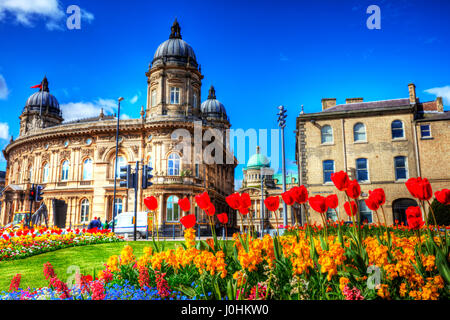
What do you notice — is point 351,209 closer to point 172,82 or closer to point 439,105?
point 439,105

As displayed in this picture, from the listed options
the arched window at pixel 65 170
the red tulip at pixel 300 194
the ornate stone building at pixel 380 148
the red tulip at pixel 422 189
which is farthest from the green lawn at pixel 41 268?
the arched window at pixel 65 170

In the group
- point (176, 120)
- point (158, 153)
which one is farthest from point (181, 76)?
point (158, 153)

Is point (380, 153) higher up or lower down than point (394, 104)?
lower down

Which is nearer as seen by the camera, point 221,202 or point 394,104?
point 394,104

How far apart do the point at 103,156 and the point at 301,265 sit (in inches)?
1671

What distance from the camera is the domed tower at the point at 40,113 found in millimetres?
55875

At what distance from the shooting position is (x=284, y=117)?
22.1 m

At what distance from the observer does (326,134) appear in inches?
1259

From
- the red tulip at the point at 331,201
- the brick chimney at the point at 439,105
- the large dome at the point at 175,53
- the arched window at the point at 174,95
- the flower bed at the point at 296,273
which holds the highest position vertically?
the large dome at the point at 175,53

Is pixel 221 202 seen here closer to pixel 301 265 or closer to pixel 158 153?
pixel 158 153

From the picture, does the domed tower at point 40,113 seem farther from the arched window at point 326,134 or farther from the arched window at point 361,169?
the arched window at point 361,169

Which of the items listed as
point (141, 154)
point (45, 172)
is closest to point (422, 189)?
point (141, 154)

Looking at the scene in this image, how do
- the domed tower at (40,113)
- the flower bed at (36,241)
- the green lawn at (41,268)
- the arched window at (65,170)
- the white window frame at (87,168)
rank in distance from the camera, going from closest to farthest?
the green lawn at (41,268), the flower bed at (36,241), the white window frame at (87,168), the arched window at (65,170), the domed tower at (40,113)

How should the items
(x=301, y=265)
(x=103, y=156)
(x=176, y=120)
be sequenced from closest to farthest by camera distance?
1. (x=301, y=265)
2. (x=176, y=120)
3. (x=103, y=156)
